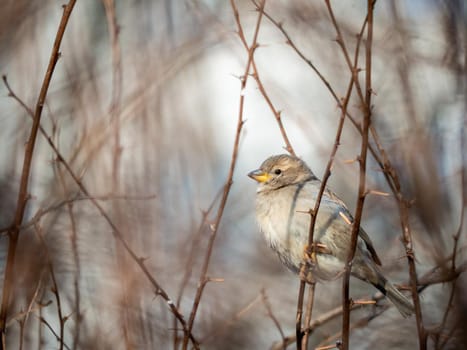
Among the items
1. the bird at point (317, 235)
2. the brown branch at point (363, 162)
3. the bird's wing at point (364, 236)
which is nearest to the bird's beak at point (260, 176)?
the bird at point (317, 235)

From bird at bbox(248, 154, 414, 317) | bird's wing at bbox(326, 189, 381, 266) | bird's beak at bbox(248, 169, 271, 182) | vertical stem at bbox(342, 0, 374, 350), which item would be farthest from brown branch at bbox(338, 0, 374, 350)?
bird's beak at bbox(248, 169, 271, 182)

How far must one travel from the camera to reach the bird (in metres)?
4.38

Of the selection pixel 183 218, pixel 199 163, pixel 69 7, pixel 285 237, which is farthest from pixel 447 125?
pixel 69 7

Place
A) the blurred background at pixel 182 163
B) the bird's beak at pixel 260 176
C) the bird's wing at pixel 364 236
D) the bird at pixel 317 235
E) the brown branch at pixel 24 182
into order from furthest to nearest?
the bird's beak at pixel 260 176 → the bird's wing at pixel 364 236 → the bird at pixel 317 235 → the blurred background at pixel 182 163 → the brown branch at pixel 24 182

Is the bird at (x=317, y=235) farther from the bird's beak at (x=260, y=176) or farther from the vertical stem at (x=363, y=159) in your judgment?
the vertical stem at (x=363, y=159)

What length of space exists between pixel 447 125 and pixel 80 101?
8.08 feet

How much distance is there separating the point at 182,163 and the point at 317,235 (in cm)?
107

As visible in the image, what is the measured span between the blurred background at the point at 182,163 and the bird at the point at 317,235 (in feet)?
1.03

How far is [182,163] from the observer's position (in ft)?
15.6

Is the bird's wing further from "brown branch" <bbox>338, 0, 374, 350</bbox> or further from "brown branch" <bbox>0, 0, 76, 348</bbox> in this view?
"brown branch" <bbox>0, 0, 76, 348</bbox>

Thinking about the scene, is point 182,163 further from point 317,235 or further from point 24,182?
point 24,182

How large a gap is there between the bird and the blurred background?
0.31 m

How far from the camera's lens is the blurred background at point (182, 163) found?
3.62m

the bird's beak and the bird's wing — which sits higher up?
the bird's beak
